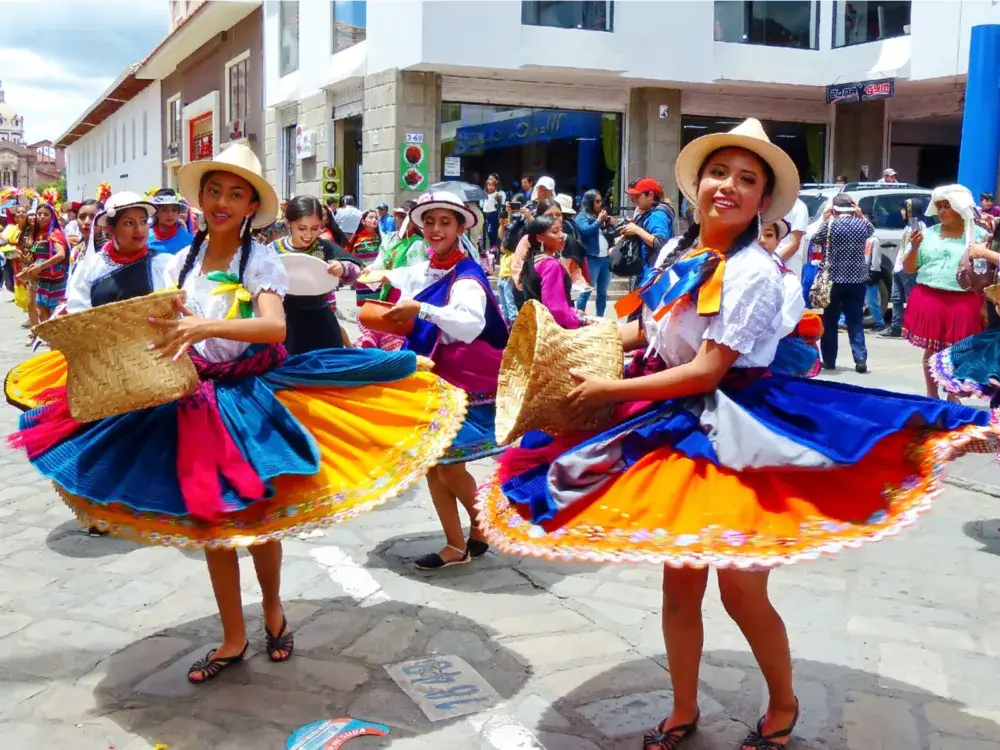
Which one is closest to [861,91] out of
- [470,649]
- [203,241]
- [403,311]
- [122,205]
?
[122,205]

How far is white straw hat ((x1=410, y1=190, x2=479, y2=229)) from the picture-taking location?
16.0 feet

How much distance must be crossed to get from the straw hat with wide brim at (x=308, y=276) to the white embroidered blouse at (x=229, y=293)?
91cm

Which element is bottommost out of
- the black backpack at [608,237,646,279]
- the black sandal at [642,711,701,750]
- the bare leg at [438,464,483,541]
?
the black sandal at [642,711,701,750]

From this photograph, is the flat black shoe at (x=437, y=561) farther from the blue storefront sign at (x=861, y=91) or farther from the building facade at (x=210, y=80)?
the building facade at (x=210, y=80)

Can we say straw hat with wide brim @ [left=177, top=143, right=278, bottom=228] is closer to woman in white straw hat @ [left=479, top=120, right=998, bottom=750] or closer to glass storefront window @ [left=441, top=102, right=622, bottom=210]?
woman in white straw hat @ [left=479, top=120, right=998, bottom=750]

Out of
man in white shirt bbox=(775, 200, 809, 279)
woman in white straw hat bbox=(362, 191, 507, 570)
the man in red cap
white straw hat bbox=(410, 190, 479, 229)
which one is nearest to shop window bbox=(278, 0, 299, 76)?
the man in red cap

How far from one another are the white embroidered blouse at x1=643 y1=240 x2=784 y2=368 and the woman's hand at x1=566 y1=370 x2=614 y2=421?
0.88ft

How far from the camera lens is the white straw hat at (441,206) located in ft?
16.0

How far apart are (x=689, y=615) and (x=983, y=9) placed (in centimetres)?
1911

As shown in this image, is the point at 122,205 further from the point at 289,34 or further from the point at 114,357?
the point at 289,34

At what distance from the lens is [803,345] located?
348 centimetres

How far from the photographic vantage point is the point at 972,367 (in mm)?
5707

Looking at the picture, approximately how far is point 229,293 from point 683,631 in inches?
76.6

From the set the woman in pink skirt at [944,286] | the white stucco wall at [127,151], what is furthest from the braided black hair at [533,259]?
the white stucco wall at [127,151]
